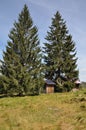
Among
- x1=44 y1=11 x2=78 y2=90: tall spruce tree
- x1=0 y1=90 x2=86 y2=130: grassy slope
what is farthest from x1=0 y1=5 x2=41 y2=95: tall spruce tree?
x1=0 y1=90 x2=86 y2=130: grassy slope

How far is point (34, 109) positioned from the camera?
20078mm

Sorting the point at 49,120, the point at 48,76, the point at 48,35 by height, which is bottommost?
the point at 49,120

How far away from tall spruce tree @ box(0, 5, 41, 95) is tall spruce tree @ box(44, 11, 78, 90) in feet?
19.7

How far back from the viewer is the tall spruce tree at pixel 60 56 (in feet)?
137

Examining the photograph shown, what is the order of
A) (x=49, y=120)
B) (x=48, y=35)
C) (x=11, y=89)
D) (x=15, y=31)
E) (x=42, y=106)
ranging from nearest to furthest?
(x=49, y=120) → (x=42, y=106) → (x=11, y=89) → (x=15, y=31) → (x=48, y=35)

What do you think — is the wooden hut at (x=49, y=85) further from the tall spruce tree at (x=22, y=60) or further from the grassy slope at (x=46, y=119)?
the grassy slope at (x=46, y=119)

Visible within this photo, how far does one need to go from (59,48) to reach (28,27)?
8046 millimetres

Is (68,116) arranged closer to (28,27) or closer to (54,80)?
(28,27)

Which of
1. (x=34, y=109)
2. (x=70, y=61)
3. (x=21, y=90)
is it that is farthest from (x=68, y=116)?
(x=70, y=61)

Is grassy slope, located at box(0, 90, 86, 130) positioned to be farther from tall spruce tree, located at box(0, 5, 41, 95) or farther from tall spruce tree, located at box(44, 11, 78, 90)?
tall spruce tree, located at box(44, 11, 78, 90)

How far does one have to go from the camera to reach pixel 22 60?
118 feet

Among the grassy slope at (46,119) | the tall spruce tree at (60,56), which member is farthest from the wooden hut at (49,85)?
the grassy slope at (46,119)

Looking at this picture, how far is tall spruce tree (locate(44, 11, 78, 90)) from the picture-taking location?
137ft

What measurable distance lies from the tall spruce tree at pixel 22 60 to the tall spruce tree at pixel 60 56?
5997 millimetres
